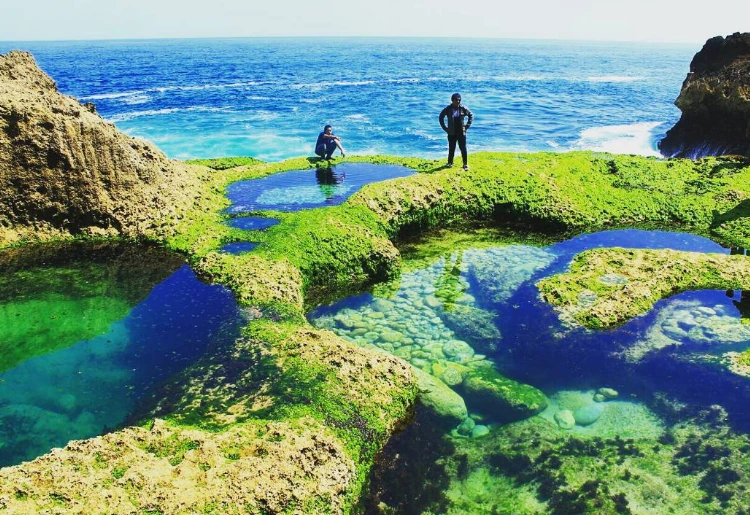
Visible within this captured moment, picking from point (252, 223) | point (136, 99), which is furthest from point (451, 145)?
point (136, 99)

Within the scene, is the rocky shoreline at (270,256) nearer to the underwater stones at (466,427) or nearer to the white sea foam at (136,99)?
the underwater stones at (466,427)

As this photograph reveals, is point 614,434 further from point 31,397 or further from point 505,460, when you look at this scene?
point 31,397

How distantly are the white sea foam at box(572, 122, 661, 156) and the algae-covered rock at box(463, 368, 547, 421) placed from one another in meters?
28.9

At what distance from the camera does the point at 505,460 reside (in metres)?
7.39

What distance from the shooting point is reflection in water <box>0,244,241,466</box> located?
7.38 metres

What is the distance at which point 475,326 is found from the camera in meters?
10.5

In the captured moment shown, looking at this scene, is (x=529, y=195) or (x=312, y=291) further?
(x=529, y=195)

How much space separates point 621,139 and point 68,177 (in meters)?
38.0

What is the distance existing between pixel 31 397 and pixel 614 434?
8.86m

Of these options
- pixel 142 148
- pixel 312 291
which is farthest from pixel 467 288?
pixel 142 148

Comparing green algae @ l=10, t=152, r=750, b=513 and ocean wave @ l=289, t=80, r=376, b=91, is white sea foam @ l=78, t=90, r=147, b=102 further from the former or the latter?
green algae @ l=10, t=152, r=750, b=513

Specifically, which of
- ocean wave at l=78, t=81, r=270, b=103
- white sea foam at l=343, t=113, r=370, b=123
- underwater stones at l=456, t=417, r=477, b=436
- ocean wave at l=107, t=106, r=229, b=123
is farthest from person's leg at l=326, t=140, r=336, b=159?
ocean wave at l=78, t=81, r=270, b=103

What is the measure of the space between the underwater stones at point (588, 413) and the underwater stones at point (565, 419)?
0.21 feet

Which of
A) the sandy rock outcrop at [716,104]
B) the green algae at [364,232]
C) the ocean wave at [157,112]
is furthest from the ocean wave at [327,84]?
the green algae at [364,232]
